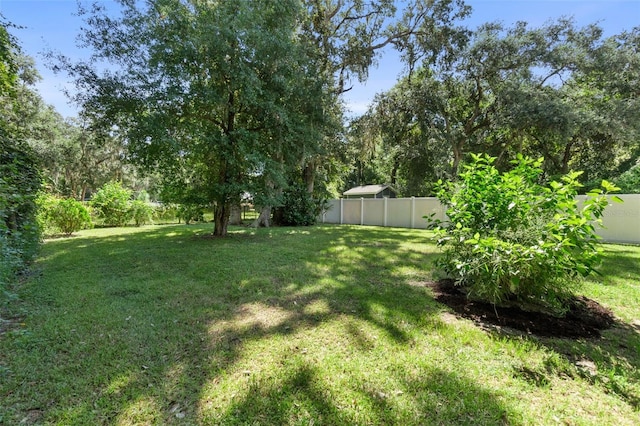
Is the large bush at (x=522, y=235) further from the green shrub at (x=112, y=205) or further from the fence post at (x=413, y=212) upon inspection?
the green shrub at (x=112, y=205)

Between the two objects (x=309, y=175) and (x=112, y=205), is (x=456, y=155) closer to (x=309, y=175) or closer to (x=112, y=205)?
(x=309, y=175)

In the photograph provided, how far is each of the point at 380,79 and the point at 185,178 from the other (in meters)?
10.4

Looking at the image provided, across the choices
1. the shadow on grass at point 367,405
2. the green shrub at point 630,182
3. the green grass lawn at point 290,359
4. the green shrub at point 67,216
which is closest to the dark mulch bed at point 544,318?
the green grass lawn at point 290,359

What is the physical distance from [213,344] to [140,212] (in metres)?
12.7

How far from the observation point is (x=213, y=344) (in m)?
2.60

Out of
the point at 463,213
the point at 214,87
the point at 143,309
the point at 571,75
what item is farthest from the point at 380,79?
the point at 143,309

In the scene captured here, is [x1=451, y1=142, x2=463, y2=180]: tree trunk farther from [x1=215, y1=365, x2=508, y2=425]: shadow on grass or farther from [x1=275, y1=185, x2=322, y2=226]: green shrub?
[x1=215, y1=365, x2=508, y2=425]: shadow on grass

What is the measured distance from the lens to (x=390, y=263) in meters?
5.60

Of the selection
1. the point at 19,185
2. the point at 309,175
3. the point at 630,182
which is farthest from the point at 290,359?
the point at 630,182

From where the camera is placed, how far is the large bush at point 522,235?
266 centimetres

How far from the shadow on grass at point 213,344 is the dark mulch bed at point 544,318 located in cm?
42

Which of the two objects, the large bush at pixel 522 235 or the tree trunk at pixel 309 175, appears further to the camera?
the tree trunk at pixel 309 175

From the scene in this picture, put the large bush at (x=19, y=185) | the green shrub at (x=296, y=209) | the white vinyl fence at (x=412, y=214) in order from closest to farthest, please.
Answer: the large bush at (x=19, y=185) < the white vinyl fence at (x=412, y=214) < the green shrub at (x=296, y=209)

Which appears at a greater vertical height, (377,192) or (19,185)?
(377,192)
